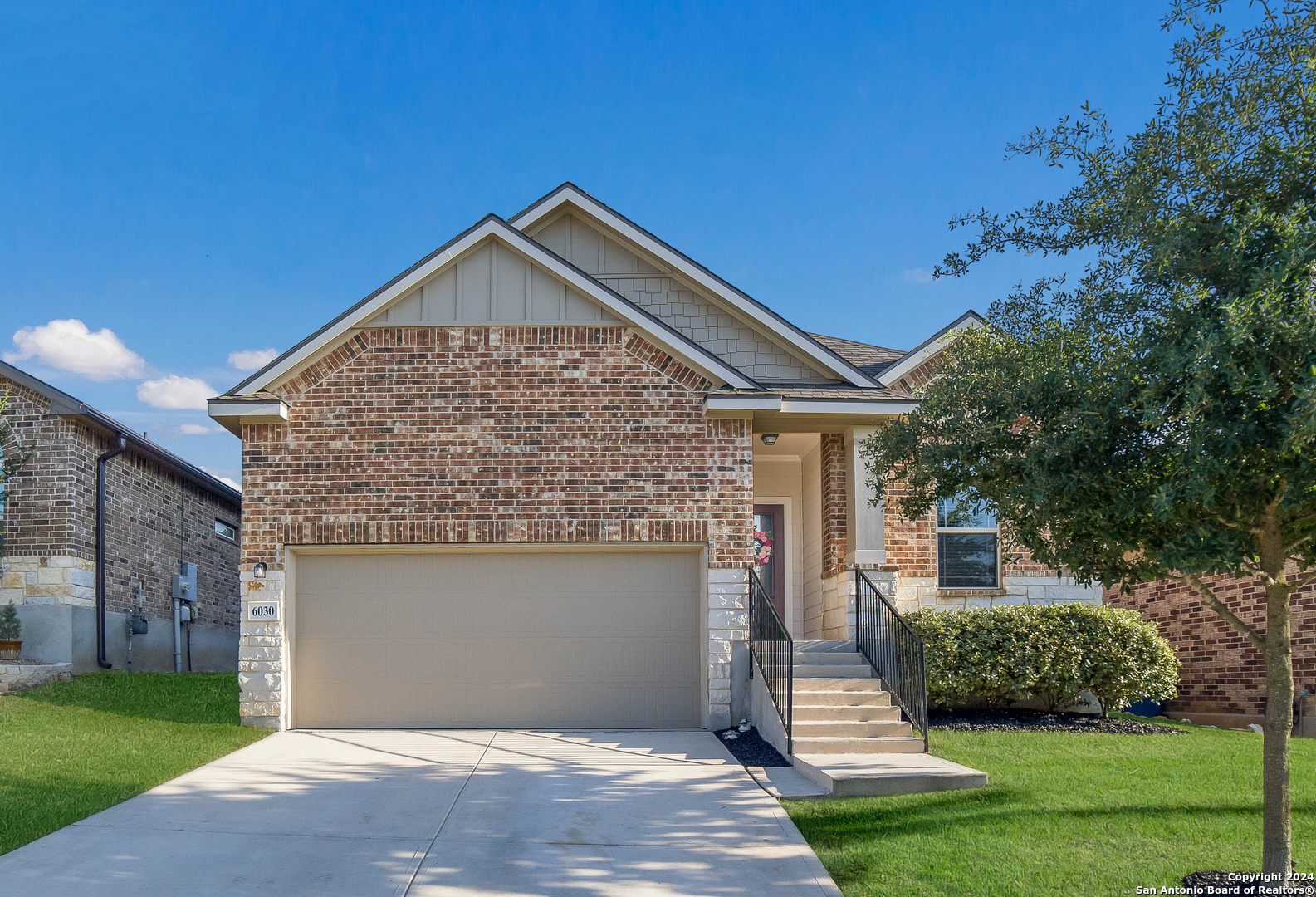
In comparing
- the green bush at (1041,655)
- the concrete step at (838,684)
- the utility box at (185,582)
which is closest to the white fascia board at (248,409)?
the concrete step at (838,684)

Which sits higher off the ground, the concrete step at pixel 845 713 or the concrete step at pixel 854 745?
the concrete step at pixel 845 713

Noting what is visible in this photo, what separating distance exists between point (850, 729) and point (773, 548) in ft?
17.0

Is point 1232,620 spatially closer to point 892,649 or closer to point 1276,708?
point 1276,708

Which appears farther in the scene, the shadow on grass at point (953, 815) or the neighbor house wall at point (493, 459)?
the neighbor house wall at point (493, 459)

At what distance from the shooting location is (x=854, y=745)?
9.94 metres

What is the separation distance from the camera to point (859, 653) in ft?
40.1

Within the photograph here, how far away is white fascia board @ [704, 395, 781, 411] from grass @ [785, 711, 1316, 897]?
4.45 meters

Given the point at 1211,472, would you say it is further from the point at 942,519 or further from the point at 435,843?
the point at 942,519

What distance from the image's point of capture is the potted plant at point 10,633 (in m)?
14.0

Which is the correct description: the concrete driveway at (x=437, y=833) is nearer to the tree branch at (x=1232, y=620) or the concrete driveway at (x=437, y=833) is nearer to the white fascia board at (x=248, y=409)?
the tree branch at (x=1232, y=620)

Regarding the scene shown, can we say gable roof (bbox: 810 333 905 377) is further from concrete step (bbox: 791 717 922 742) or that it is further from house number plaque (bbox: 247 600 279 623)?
house number plaque (bbox: 247 600 279 623)

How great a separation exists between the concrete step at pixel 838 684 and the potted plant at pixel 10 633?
10835mm

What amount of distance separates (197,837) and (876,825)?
191 inches

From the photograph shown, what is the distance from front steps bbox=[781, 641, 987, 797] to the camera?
332 inches
